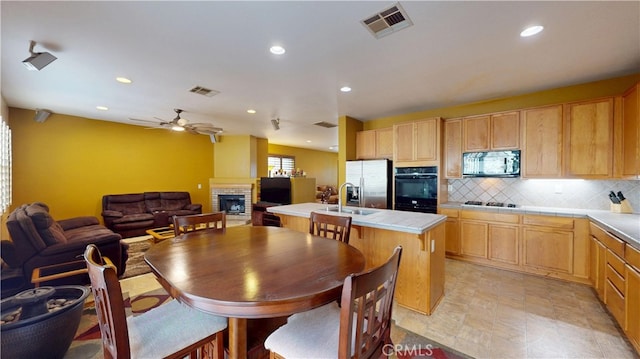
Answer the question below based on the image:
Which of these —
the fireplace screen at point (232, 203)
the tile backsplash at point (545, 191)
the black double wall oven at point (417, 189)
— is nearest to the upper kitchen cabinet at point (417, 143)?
the black double wall oven at point (417, 189)

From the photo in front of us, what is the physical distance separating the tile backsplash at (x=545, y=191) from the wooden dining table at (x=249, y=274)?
Result: 3.29m

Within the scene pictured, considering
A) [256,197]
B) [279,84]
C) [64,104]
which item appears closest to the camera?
[279,84]

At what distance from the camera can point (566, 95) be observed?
3.33m

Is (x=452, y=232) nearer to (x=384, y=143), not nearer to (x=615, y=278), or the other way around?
(x=615, y=278)

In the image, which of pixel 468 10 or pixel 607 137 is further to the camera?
pixel 607 137

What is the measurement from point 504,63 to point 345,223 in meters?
2.45

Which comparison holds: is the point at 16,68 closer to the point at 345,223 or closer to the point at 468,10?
the point at 345,223

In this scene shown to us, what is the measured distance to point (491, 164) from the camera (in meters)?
3.69

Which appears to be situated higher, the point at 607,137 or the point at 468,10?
the point at 468,10

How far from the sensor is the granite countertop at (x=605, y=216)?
1.99 m

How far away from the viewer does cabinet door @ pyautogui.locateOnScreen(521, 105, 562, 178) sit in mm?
3254

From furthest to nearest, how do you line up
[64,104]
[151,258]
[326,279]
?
[64,104] < [151,258] < [326,279]

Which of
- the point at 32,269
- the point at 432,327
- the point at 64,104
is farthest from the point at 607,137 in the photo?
the point at 64,104

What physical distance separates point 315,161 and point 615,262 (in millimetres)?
9838
